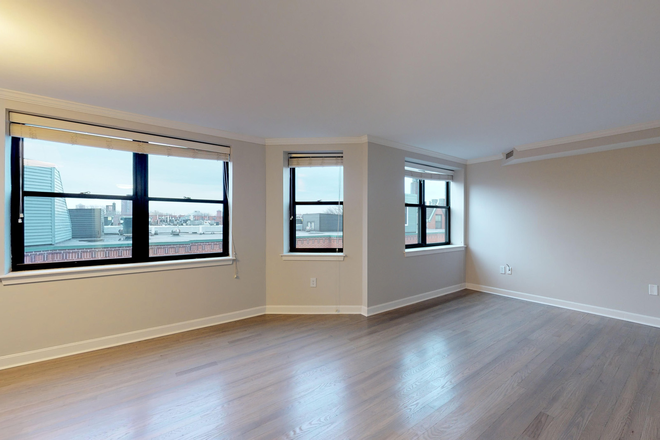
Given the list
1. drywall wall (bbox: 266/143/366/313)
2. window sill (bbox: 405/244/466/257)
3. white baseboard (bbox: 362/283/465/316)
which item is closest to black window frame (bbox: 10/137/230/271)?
drywall wall (bbox: 266/143/366/313)

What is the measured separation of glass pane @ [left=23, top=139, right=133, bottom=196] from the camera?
2.67 meters

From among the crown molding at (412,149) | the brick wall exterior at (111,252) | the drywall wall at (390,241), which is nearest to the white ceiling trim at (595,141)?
the crown molding at (412,149)

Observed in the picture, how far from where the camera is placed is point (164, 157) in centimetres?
332

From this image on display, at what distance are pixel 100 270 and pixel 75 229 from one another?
19.8 inches

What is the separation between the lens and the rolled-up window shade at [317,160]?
397cm

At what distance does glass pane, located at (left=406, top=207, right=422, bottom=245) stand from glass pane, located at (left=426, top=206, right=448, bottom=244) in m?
0.25

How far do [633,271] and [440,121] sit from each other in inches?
127

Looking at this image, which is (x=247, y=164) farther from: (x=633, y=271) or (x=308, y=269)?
(x=633, y=271)

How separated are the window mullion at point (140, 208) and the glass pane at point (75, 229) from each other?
0.06 m

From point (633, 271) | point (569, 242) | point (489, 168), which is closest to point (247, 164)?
point (489, 168)

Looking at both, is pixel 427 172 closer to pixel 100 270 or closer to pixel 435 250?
pixel 435 250

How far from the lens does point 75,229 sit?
2873mm

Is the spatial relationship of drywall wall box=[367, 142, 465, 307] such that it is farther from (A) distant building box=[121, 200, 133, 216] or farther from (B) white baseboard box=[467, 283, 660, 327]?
(A) distant building box=[121, 200, 133, 216]

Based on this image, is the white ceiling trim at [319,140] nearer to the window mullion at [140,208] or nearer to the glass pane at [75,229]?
the window mullion at [140,208]
